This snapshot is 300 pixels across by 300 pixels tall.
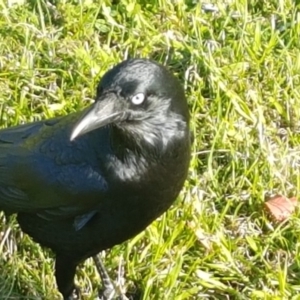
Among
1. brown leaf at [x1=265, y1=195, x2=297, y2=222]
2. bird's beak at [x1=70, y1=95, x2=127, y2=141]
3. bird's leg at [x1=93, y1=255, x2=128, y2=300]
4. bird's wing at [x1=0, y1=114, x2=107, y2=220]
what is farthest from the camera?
brown leaf at [x1=265, y1=195, x2=297, y2=222]

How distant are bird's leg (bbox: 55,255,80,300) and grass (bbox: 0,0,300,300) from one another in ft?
0.67

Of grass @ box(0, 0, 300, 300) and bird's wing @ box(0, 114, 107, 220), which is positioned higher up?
bird's wing @ box(0, 114, 107, 220)

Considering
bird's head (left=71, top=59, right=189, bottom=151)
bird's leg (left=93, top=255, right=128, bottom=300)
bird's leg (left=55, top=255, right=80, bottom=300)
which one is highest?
bird's head (left=71, top=59, right=189, bottom=151)

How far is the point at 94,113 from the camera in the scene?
344 centimetres

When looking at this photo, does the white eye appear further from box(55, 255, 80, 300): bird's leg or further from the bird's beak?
box(55, 255, 80, 300): bird's leg

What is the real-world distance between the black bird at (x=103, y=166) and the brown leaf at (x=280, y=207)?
78cm

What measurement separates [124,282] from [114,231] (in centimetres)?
65

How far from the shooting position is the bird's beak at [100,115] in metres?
3.44

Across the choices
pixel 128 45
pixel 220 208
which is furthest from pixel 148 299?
pixel 128 45

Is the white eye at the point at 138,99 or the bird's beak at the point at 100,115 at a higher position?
the bird's beak at the point at 100,115

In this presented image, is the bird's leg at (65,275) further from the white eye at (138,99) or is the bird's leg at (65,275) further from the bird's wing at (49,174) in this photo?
the white eye at (138,99)

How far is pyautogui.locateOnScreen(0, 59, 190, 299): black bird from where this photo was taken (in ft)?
11.5

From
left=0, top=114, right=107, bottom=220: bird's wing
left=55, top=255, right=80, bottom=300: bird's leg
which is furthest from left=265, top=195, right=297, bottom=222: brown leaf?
left=0, top=114, right=107, bottom=220: bird's wing

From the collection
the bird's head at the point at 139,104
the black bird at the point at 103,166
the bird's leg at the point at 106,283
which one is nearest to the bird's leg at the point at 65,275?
→ the black bird at the point at 103,166
